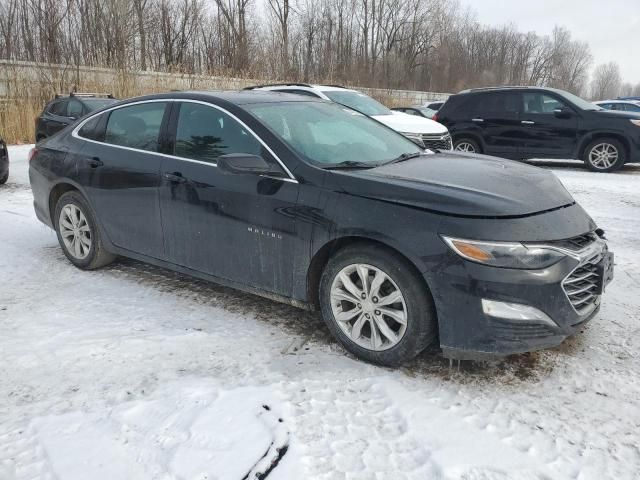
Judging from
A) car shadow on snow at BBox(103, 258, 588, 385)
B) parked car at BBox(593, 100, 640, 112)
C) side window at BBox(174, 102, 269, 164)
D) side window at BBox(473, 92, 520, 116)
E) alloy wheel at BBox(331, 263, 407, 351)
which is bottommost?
car shadow on snow at BBox(103, 258, 588, 385)

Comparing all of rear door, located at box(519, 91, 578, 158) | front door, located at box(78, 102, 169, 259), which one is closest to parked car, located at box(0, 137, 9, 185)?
front door, located at box(78, 102, 169, 259)

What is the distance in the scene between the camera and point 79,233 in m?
4.74

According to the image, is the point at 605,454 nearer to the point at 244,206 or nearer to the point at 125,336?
the point at 244,206

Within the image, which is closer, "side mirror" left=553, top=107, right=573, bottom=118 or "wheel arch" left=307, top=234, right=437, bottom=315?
"wheel arch" left=307, top=234, right=437, bottom=315

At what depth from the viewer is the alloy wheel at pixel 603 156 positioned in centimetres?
1027

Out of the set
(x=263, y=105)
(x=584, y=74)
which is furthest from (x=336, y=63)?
(x=584, y=74)

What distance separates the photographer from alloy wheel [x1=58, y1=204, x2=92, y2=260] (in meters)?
4.70

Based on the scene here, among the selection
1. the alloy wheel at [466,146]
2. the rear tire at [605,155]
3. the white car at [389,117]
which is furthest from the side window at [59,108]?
the rear tire at [605,155]

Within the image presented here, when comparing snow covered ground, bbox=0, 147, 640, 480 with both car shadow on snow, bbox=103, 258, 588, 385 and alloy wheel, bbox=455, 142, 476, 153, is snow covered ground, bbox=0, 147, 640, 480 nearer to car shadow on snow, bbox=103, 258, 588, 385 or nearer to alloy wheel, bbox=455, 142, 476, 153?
car shadow on snow, bbox=103, 258, 588, 385

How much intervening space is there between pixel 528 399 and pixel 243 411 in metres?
1.47

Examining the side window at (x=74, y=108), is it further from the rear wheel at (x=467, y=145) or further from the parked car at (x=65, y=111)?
the rear wheel at (x=467, y=145)

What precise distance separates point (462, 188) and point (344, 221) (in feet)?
2.24

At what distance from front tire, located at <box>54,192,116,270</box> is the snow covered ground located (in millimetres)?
615

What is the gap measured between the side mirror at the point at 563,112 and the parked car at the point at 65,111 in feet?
31.7
